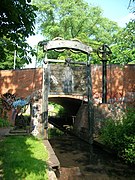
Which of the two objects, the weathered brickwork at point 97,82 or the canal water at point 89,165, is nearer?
the canal water at point 89,165

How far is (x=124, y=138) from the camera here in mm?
9492

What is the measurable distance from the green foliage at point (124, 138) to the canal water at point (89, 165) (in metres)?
0.39

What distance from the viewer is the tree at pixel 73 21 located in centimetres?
2556

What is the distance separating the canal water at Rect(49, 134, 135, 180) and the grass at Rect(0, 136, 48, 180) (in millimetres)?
891

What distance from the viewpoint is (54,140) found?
1416 cm

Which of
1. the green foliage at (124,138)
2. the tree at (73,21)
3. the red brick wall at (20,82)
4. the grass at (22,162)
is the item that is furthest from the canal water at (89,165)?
the tree at (73,21)

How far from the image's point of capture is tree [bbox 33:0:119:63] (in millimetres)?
25562

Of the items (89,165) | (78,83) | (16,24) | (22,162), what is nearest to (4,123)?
(78,83)

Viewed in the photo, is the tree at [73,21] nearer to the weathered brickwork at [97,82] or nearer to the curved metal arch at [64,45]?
the weathered brickwork at [97,82]

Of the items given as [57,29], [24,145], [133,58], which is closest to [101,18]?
[57,29]

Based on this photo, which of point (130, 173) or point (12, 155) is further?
point (130, 173)

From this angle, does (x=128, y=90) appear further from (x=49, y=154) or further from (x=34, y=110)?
(x=49, y=154)

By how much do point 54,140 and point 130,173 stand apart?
6739 millimetres

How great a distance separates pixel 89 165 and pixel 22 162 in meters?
3.74
